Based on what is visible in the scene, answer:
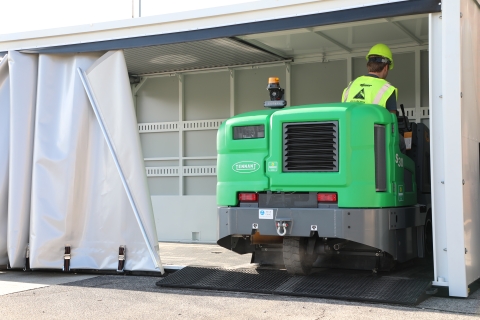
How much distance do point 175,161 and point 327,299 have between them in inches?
235

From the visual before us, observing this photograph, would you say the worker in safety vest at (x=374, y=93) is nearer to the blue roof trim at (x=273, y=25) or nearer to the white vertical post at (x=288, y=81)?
the blue roof trim at (x=273, y=25)

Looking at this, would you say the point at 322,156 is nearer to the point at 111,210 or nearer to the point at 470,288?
the point at 470,288

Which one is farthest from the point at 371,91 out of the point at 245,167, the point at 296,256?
the point at 296,256

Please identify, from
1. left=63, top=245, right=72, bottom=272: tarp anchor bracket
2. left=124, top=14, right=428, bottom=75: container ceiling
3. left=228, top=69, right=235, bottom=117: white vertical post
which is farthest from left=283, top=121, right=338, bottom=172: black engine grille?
left=228, top=69, right=235, bottom=117: white vertical post

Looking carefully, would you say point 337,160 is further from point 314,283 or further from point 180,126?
point 180,126

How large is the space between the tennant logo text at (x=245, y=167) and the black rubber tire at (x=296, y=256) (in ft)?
2.39

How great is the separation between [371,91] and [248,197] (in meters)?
1.59

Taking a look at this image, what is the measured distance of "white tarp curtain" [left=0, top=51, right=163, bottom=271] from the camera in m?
7.32

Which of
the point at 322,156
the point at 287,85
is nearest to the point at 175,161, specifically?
the point at 287,85

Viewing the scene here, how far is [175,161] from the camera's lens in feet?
36.7

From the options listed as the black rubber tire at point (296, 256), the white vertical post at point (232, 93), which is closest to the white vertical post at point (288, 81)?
the white vertical post at point (232, 93)

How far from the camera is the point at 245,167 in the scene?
631cm

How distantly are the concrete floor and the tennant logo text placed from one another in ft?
3.80

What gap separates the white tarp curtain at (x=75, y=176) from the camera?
732 centimetres
